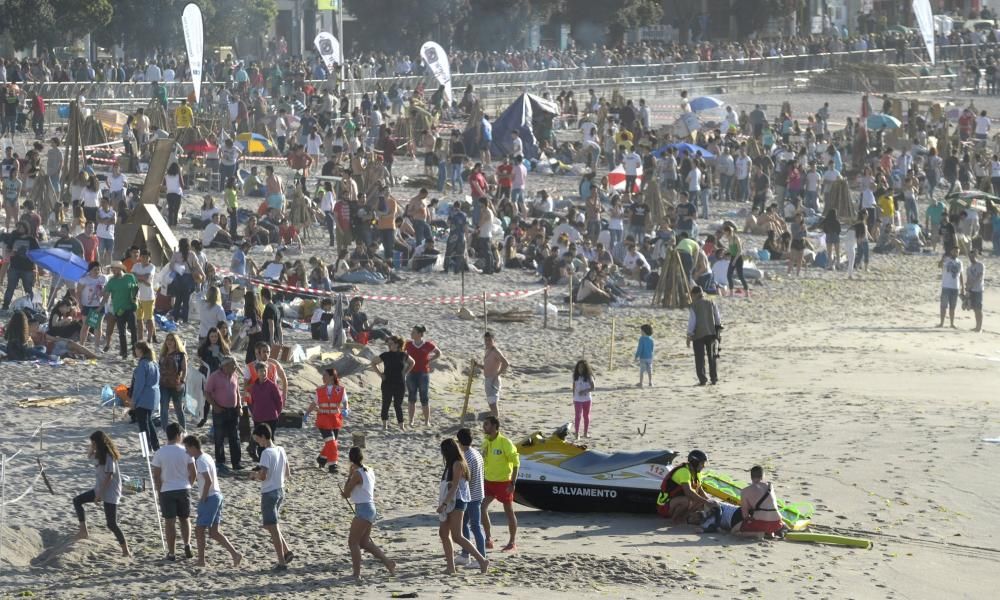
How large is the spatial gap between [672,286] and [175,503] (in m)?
14.3

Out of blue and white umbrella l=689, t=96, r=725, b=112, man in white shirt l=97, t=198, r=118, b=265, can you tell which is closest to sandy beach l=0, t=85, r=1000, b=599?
man in white shirt l=97, t=198, r=118, b=265

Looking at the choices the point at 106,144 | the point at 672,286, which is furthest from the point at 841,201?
the point at 106,144

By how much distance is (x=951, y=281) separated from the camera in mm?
25188

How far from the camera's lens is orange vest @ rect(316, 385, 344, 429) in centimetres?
1634

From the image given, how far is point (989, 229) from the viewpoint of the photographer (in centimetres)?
3416

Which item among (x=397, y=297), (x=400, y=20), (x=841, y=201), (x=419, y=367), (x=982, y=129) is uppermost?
(x=400, y=20)

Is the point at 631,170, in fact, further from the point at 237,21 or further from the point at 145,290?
the point at 237,21

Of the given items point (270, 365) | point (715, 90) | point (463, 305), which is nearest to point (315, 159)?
point (463, 305)

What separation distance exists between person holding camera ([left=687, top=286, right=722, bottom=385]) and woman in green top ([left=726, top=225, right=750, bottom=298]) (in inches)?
269

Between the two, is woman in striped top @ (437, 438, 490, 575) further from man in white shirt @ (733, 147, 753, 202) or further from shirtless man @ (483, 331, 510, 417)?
man in white shirt @ (733, 147, 753, 202)

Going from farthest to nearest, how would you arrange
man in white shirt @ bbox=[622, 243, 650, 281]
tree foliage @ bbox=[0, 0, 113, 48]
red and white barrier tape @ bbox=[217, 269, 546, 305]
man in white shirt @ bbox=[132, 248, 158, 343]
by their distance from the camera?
1. tree foliage @ bbox=[0, 0, 113, 48]
2. man in white shirt @ bbox=[622, 243, 650, 281]
3. red and white barrier tape @ bbox=[217, 269, 546, 305]
4. man in white shirt @ bbox=[132, 248, 158, 343]

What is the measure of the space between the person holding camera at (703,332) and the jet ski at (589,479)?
579 cm

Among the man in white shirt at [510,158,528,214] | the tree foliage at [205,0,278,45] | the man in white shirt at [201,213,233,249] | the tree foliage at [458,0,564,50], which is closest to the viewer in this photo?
the man in white shirt at [201,213,233,249]

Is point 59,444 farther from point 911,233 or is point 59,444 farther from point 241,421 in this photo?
point 911,233
